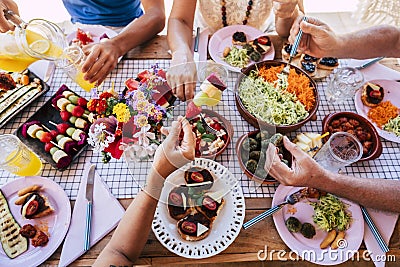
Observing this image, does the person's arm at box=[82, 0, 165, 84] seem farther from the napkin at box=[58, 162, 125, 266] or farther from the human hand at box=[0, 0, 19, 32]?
the napkin at box=[58, 162, 125, 266]

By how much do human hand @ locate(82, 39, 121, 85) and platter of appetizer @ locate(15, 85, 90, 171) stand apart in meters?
0.12

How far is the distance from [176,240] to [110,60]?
2.82 feet

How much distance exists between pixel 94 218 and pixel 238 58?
3.15 ft

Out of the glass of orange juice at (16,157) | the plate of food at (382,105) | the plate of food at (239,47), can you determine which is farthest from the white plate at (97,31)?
the plate of food at (382,105)

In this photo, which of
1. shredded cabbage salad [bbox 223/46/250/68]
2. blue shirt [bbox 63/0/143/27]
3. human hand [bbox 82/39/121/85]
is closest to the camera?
human hand [bbox 82/39/121/85]

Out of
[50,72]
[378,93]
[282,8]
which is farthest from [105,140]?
[378,93]

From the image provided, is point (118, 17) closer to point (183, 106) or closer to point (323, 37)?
point (183, 106)

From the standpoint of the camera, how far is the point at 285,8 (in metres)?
1.51

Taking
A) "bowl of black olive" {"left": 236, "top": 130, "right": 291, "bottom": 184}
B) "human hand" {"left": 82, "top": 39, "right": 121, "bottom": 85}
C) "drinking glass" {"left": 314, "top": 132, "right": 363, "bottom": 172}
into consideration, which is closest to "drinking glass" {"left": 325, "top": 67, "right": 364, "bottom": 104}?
"drinking glass" {"left": 314, "top": 132, "right": 363, "bottom": 172}

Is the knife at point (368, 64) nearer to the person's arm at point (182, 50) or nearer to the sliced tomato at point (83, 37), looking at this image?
the person's arm at point (182, 50)

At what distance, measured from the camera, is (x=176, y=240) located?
1.13m

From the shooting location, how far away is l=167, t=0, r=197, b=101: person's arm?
1.32 metres

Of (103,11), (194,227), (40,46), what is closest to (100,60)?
(40,46)

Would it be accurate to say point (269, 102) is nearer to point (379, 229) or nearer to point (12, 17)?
point (379, 229)
